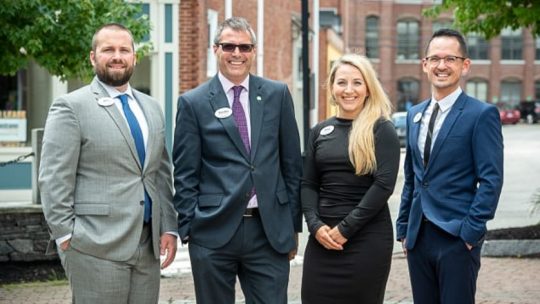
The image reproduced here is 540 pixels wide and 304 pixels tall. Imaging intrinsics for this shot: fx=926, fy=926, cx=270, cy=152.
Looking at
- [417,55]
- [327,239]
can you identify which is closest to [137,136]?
[327,239]

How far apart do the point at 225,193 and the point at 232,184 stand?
0.22ft

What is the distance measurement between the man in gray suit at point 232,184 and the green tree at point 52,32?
4879 millimetres

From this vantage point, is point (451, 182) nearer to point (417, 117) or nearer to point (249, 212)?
point (417, 117)

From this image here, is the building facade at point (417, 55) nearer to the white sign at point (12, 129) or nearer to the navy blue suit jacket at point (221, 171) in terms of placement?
the white sign at point (12, 129)

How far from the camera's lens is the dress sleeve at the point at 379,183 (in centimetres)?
525

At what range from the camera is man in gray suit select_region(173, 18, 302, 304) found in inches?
211

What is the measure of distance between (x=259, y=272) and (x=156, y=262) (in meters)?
0.60

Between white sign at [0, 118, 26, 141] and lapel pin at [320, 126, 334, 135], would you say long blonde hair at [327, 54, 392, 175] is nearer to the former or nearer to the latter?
lapel pin at [320, 126, 334, 135]

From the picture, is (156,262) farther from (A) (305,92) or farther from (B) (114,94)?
(A) (305,92)

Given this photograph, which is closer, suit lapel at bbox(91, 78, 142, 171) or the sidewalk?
suit lapel at bbox(91, 78, 142, 171)

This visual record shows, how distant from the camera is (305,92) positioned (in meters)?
13.6

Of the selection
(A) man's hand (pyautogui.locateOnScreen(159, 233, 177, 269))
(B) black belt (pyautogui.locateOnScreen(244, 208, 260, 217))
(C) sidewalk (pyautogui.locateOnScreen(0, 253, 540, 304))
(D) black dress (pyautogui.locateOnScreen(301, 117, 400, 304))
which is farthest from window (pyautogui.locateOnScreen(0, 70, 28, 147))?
(D) black dress (pyautogui.locateOnScreen(301, 117, 400, 304))

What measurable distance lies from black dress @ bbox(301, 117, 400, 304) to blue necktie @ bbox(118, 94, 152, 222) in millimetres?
918

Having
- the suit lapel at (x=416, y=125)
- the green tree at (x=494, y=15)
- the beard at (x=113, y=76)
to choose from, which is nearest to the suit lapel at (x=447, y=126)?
the suit lapel at (x=416, y=125)
